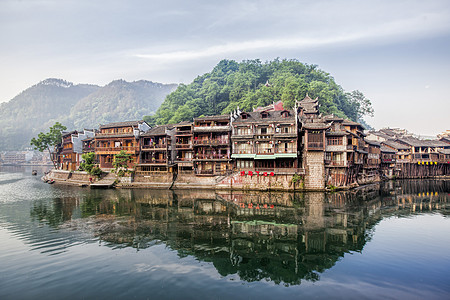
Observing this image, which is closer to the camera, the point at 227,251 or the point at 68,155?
the point at 227,251

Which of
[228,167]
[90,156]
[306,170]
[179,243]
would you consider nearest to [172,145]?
[228,167]

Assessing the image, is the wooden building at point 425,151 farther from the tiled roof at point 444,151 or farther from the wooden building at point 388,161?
the wooden building at point 388,161

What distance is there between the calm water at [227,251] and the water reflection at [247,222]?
14 cm

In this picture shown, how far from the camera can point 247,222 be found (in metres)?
28.5

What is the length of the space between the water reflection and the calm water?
14 cm

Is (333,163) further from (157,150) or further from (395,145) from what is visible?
(395,145)

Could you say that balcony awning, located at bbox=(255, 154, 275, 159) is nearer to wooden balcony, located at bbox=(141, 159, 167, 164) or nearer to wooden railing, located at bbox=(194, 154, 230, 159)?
wooden railing, located at bbox=(194, 154, 230, 159)

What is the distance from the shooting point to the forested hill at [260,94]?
82694 millimetres

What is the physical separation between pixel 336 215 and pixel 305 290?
1850cm

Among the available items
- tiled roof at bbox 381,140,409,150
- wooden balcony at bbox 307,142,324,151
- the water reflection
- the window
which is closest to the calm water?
the water reflection

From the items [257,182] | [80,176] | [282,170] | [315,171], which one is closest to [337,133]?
[315,171]

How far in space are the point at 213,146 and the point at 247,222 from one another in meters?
27.6

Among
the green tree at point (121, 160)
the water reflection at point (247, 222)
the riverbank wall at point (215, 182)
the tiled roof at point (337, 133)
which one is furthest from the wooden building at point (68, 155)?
the tiled roof at point (337, 133)

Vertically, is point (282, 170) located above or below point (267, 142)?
below
